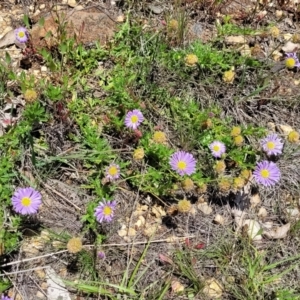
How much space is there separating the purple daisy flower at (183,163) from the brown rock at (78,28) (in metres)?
0.92

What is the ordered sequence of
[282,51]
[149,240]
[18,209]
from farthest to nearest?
[282,51] → [149,240] → [18,209]

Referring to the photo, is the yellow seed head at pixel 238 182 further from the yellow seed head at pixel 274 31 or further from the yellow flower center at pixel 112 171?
the yellow seed head at pixel 274 31

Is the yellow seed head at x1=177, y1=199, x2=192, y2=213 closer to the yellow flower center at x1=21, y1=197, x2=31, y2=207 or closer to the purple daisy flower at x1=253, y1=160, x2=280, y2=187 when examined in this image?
the purple daisy flower at x1=253, y1=160, x2=280, y2=187

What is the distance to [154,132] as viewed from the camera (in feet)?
9.00

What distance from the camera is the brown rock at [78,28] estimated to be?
9.86 feet

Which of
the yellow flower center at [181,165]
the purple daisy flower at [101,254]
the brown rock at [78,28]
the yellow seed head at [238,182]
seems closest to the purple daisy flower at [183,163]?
the yellow flower center at [181,165]

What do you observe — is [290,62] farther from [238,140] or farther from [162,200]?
[162,200]

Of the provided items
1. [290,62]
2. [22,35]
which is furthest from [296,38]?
[22,35]

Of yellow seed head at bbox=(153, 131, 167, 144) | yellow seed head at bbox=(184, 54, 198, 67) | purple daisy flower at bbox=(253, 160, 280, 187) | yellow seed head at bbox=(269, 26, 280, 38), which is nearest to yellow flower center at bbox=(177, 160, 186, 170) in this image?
yellow seed head at bbox=(153, 131, 167, 144)

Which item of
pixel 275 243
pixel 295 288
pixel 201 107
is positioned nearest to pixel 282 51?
pixel 201 107

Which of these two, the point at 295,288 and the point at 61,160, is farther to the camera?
the point at 61,160

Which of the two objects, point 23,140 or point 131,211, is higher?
point 23,140

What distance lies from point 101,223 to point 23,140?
0.58 meters

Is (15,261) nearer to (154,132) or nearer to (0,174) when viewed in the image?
(0,174)
